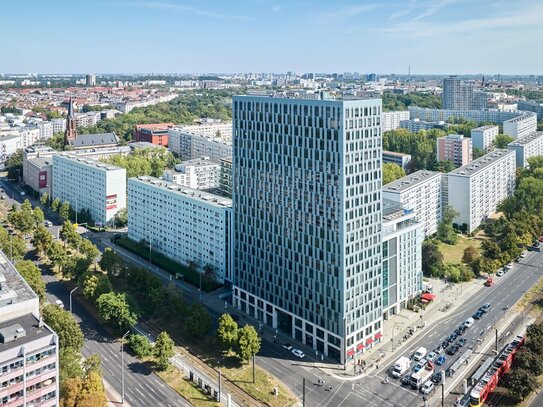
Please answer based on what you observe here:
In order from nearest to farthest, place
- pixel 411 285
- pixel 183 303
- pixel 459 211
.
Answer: pixel 183 303 → pixel 411 285 → pixel 459 211

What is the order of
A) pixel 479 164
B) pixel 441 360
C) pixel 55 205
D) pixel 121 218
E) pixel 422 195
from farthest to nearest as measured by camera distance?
pixel 479 164, pixel 55 205, pixel 121 218, pixel 422 195, pixel 441 360

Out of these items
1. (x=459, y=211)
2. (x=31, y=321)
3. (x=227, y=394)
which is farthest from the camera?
(x=459, y=211)

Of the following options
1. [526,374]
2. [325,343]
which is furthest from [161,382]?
[526,374]

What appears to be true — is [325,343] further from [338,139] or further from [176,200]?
[176,200]

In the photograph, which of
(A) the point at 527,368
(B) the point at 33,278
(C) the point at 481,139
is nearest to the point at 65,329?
(B) the point at 33,278

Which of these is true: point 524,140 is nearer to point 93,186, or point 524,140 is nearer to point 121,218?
point 121,218

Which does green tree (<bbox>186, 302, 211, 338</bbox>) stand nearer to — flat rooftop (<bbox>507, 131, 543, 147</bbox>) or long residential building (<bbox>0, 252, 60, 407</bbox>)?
long residential building (<bbox>0, 252, 60, 407</bbox>)
